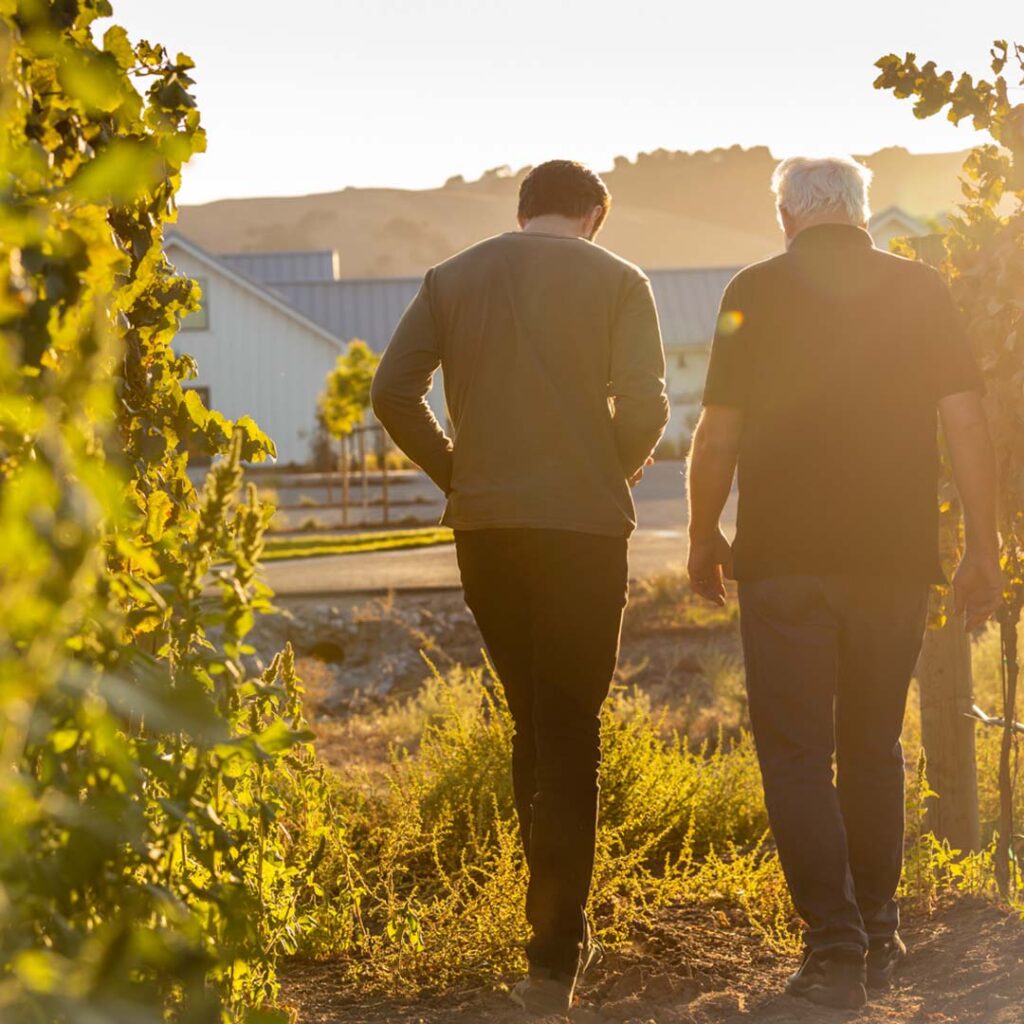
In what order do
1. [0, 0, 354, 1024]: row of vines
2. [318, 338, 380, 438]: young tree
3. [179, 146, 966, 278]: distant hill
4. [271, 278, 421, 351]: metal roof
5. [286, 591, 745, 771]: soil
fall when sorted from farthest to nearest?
[179, 146, 966, 278]: distant hill
[271, 278, 421, 351]: metal roof
[318, 338, 380, 438]: young tree
[286, 591, 745, 771]: soil
[0, 0, 354, 1024]: row of vines

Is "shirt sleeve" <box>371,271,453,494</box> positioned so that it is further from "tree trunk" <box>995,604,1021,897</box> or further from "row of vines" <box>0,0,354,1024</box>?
"tree trunk" <box>995,604,1021,897</box>

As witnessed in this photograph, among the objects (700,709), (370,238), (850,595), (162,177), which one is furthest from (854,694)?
(370,238)

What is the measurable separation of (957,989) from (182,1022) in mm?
2494

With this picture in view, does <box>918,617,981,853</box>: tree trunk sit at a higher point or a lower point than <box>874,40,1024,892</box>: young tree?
lower

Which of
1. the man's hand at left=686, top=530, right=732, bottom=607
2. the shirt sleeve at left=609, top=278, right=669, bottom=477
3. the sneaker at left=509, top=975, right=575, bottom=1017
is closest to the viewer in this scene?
the sneaker at left=509, top=975, right=575, bottom=1017

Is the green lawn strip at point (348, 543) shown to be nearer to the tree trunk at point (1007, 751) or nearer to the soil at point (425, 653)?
the soil at point (425, 653)

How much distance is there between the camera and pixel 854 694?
389cm

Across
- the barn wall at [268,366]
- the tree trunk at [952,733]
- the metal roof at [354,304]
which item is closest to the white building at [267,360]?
the barn wall at [268,366]

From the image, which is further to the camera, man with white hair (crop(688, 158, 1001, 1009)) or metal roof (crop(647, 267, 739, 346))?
metal roof (crop(647, 267, 739, 346))


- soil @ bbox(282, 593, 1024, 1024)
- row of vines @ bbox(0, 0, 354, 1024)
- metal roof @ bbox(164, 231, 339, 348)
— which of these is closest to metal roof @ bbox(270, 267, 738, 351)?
metal roof @ bbox(164, 231, 339, 348)

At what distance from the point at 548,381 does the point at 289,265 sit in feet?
182

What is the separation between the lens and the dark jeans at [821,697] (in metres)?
3.79

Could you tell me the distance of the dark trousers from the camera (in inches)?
145

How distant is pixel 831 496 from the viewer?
12.5ft
